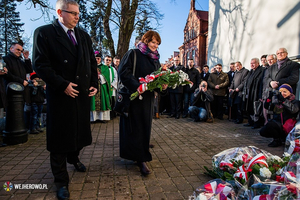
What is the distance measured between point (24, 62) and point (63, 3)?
3.78 metres

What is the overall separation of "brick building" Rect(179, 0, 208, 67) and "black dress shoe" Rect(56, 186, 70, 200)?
34800 mm

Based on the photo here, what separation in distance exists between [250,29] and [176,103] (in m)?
5.17

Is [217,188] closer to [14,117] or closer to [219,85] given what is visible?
[14,117]

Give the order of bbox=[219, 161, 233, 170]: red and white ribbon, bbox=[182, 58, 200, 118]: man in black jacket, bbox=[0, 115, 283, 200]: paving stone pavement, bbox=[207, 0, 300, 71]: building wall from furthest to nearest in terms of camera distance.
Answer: bbox=[182, 58, 200, 118]: man in black jacket
bbox=[207, 0, 300, 71]: building wall
bbox=[219, 161, 233, 170]: red and white ribbon
bbox=[0, 115, 283, 200]: paving stone pavement

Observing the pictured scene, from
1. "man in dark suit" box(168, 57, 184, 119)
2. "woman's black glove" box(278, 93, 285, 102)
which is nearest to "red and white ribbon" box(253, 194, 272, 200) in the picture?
"woman's black glove" box(278, 93, 285, 102)

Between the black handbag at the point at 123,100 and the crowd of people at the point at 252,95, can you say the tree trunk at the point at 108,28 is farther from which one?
the black handbag at the point at 123,100

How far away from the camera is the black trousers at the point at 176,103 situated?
878 centimetres

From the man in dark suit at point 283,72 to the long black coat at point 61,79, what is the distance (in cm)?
528

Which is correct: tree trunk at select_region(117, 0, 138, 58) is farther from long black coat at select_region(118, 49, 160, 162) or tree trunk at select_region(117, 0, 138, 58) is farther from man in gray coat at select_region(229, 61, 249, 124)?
long black coat at select_region(118, 49, 160, 162)

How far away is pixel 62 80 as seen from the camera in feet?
7.71

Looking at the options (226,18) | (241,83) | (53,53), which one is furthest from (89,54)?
(226,18)

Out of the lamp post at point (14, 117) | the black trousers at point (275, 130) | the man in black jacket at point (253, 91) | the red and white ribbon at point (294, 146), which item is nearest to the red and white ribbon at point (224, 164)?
the red and white ribbon at point (294, 146)

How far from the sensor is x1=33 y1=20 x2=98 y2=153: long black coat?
92.2 inches

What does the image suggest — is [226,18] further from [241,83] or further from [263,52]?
[241,83]
